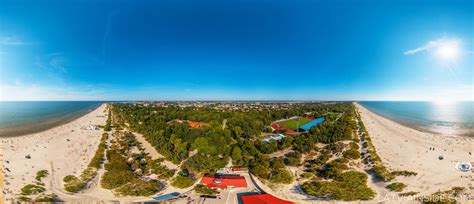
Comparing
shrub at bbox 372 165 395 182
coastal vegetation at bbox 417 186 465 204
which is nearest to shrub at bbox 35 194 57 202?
coastal vegetation at bbox 417 186 465 204

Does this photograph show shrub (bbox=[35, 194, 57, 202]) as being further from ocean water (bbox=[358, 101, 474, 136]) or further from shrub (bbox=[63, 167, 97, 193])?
ocean water (bbox=[358, 101, 474, 136])

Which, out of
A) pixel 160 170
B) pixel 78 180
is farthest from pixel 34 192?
pixel 160 170

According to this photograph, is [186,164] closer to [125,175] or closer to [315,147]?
[125,175]

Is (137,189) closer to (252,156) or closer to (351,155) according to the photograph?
(252,156)

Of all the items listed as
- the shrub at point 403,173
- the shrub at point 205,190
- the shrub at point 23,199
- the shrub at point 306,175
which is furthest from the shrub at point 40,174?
the shrub at point 403,173

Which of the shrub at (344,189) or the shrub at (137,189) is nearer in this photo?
the shrub at (344,189)

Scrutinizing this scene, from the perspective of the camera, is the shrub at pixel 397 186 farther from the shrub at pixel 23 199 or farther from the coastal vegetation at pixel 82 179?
the shrub at pixel 23 199
